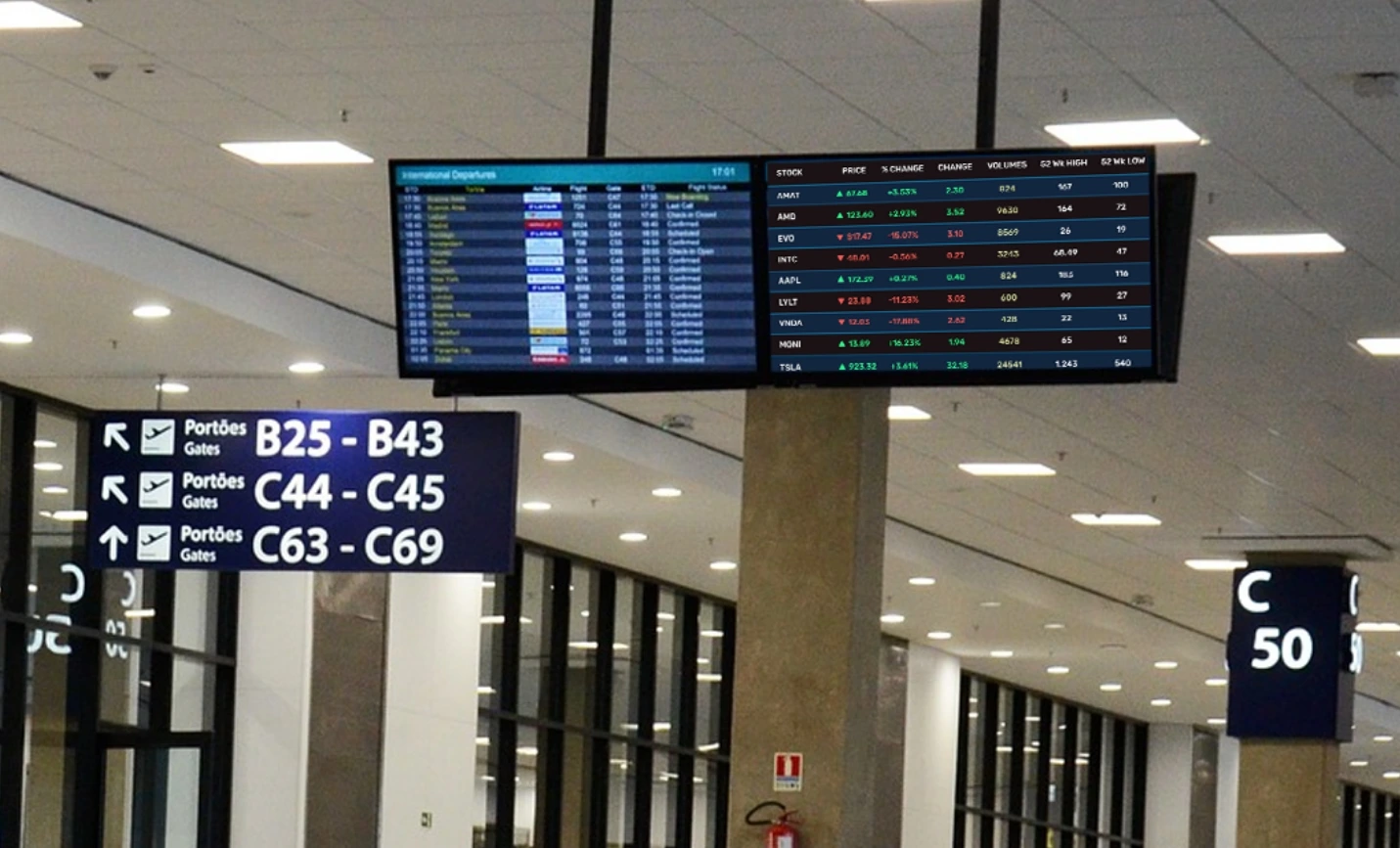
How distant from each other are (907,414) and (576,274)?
8.40 meters

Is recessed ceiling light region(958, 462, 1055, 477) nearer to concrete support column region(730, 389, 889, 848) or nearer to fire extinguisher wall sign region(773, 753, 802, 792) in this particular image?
concrete support column region(730, 389, 889, 848)

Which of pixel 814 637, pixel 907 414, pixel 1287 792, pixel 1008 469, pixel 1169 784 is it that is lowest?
pixel 1169 784

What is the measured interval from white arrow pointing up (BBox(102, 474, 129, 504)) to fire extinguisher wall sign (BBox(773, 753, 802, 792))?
3.13m

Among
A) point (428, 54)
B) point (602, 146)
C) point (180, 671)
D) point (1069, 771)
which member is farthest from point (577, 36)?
point (1069, 771)

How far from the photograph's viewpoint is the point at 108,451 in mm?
12250

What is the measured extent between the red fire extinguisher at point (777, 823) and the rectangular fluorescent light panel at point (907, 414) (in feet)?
14.2

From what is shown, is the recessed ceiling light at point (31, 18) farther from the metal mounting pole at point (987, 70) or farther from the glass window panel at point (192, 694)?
the glass window panel at point (192, 694)

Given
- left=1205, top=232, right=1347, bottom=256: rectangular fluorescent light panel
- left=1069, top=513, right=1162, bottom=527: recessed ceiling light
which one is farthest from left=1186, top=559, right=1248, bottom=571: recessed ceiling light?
left=1205, top=232, right=1347, bottom=256: rectangular fluorescent light panel

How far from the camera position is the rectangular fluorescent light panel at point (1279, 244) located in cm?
1145

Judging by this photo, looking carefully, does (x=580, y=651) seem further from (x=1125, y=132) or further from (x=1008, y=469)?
(x=1125, y=132)

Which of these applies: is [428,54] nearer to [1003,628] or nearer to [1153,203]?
[1153,203]

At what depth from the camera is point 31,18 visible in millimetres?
9281

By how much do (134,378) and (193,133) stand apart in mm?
4524

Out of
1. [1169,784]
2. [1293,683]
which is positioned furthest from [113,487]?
[1169,784]
